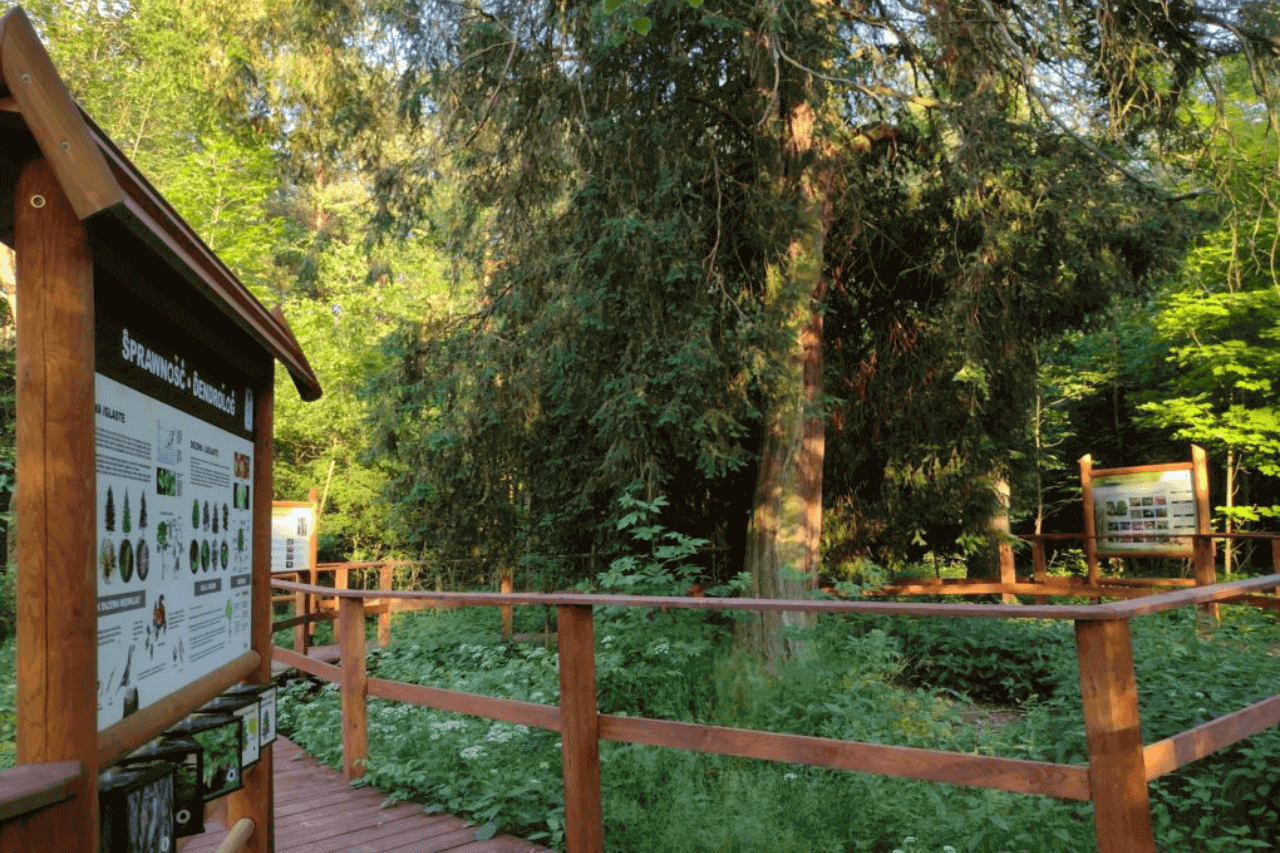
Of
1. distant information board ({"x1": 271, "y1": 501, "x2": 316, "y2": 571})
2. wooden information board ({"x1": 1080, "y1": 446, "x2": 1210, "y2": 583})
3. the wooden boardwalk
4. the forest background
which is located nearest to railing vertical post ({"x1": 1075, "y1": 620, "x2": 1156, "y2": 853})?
the wooden boardwalk

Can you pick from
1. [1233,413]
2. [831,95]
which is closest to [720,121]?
[831,95]

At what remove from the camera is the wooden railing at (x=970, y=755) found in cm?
292

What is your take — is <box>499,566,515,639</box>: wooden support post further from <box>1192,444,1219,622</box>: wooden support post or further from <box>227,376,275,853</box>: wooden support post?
<box>1192,444,1219,622</box>: wooden support post

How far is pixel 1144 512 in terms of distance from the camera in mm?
12492

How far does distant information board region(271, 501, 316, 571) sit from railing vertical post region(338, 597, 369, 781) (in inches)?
275

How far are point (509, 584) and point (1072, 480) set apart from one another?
1956 centimetres

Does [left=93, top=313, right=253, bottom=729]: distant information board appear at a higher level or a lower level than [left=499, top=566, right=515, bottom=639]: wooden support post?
higher

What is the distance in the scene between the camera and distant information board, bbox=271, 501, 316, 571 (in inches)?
489

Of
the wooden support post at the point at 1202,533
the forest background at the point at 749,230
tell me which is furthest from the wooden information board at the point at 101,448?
the wooden support post at the point at 1202,533

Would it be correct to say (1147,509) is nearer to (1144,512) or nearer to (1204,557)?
(1144,512)

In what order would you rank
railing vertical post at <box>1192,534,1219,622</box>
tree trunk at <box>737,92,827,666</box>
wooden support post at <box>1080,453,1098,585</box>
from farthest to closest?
wooden support post at <box>1080,453,1098,585</box> → railing vertical post at <box>1192,534,1219,622</box> → tree trunk at <box>737,92,827,666</box>

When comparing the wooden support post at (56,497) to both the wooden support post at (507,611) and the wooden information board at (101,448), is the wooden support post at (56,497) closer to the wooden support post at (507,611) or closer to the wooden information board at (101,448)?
the wooden information board at (101,448)

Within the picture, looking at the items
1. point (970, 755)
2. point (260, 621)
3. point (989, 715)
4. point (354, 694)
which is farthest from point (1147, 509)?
point (260, 621)

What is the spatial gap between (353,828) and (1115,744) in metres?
3.40
